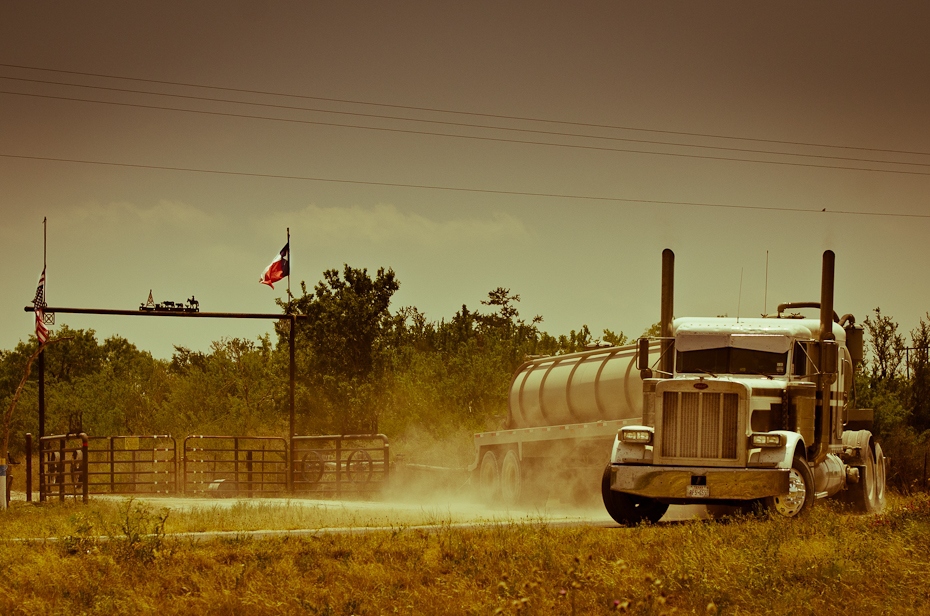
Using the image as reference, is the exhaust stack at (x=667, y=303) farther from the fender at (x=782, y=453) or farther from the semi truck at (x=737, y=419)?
the fender at (x=782, y=453)

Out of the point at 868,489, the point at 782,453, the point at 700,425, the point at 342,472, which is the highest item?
the point at 700,425

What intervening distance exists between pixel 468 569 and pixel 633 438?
5.09 metres

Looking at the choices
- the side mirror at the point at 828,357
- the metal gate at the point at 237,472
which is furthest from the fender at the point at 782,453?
the metal gate at the point at 237,472

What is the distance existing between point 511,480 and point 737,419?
10.7 meters

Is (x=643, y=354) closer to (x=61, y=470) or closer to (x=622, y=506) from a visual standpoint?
Result: (x=622, y=506)

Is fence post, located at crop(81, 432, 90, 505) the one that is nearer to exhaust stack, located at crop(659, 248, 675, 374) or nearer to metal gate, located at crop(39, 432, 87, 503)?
metal gate, located at crop(39, 432, 87, 503)

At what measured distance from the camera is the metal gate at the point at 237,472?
33750 millimetres

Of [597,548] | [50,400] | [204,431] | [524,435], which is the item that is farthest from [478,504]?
[50,400]

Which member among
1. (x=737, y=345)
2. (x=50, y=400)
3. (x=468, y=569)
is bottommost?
(x=50, y=400)

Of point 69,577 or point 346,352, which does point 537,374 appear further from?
point 346,352

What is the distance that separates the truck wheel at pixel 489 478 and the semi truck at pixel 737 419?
28.6ft

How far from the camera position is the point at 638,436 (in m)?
18.3

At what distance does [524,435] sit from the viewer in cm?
2734

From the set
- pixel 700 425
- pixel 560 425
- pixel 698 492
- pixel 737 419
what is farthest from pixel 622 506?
pixel 560 425
